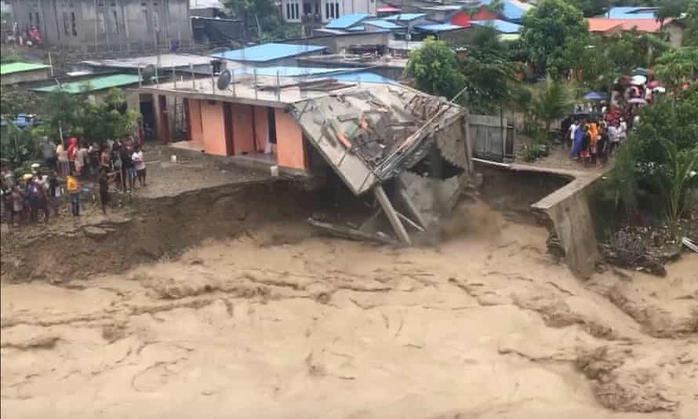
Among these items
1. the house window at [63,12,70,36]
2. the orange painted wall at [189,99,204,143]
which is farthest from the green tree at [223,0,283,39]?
the house window at [63,12,70,36]

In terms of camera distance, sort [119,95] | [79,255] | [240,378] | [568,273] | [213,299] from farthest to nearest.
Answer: [119,95], [568,273], [213,299], [79,255], [240,378]

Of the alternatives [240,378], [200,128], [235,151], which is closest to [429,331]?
[240,378]

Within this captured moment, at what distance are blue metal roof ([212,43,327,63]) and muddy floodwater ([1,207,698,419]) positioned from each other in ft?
22.1

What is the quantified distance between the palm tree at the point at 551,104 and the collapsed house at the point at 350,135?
6.02 ft

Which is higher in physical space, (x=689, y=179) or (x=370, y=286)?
(x=689, y=179)

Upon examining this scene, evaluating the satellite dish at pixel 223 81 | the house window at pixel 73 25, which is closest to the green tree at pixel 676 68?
the satellite dish at pixel 223 81

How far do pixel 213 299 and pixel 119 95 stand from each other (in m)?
4.53

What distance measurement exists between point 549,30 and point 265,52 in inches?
253

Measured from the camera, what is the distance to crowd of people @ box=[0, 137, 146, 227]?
357cm

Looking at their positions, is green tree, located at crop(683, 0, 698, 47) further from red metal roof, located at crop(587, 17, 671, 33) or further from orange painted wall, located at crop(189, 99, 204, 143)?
orange painted wall, located at crop(189, 99, 204, 143)

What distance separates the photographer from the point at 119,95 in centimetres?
1138

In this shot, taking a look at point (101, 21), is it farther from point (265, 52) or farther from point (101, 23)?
point (265, 52)

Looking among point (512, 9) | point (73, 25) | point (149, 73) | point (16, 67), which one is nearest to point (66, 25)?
point (73, 25)

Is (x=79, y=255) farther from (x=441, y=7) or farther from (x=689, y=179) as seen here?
(x=441, y=7)
